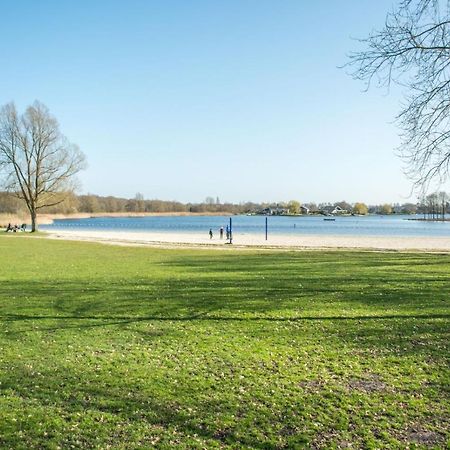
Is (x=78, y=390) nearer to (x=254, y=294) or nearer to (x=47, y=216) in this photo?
(x=254, y=294)

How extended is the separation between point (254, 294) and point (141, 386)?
6770mm

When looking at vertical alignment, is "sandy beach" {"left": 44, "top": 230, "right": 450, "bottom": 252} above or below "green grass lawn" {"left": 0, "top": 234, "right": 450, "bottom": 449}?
below

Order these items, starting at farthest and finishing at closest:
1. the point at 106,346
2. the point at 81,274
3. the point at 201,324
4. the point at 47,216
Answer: the point at 47,216
the point at 81,274
the point at 201,324
the point at 106,346

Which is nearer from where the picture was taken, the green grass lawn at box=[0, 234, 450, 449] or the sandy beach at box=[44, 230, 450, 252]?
the green grass lawn at box=[0, 234, 450, 449]

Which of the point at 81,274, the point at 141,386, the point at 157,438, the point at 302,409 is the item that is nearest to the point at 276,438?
the point at 302,409

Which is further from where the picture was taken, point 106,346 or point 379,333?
point 379,333

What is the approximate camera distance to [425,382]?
19.6ft

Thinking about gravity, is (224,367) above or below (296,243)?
above

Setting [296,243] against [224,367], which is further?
[296,243]

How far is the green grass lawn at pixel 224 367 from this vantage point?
15.3 ft

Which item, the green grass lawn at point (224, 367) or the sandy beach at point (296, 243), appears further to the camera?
the sandy beach at point (296, 243)

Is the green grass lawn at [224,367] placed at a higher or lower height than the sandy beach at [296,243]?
higher

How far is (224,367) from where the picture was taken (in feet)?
21.5

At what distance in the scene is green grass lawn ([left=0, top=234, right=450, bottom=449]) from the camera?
15.3 feet
